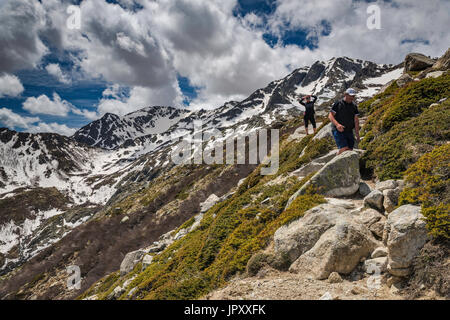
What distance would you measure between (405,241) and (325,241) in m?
1.76

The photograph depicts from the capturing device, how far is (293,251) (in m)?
6.63

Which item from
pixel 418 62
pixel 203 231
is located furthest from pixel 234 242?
pixel 418 62

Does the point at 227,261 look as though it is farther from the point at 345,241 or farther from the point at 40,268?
the point at 40,268

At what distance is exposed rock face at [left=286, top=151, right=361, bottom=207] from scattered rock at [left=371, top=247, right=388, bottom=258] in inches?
111

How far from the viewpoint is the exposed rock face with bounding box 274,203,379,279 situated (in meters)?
5.63

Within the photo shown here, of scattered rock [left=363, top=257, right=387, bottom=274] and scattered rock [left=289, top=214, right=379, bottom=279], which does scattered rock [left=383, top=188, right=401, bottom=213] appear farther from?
scattered rock [left=363, top=257, right=387, bottom=274]

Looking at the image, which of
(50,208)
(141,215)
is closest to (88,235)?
(141,215)

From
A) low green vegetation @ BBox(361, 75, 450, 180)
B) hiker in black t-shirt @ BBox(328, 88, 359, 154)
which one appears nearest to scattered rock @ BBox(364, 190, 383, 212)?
low green vegetation @ BBox(361, 75, 450, 180)

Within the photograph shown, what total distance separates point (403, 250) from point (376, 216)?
170cm

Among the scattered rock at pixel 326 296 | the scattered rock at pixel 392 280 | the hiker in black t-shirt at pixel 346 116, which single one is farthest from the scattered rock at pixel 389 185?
the scattered rock at pixel 326 296

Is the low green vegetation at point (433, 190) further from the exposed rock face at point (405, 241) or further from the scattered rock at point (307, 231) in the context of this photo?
the scattered rock at point (307, 231)

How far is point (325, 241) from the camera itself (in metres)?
5.96

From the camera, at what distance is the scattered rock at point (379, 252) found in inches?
212

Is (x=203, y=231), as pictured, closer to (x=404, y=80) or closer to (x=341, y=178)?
(x=341, y=178)
